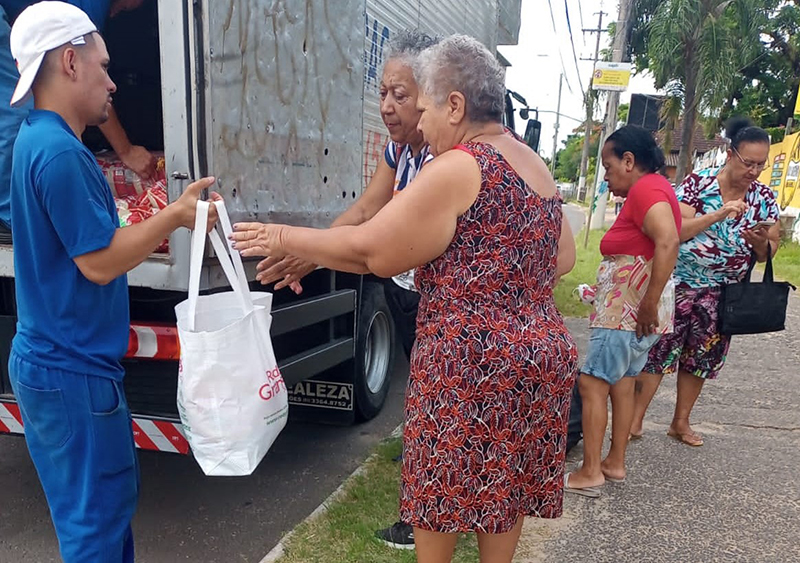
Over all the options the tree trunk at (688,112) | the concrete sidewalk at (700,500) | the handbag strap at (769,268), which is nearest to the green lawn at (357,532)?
the concrete sidewalk at (700,500)

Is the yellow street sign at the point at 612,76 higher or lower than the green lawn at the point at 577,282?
higher

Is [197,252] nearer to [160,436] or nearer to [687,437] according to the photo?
[160,436]

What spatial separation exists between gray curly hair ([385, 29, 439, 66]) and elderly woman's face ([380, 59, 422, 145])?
2 centimetres

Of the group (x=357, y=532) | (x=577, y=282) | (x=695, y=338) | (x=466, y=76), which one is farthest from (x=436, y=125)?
(x=577, y=282)

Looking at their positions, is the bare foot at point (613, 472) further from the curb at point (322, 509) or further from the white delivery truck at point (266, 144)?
the white delivery truck at point (266, 144)

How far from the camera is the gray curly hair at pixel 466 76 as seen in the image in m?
1.75

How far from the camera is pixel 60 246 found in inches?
67.6

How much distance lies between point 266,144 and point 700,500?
2672 mm

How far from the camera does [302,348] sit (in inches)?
130

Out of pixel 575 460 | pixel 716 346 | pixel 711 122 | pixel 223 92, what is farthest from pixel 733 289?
pixel 711 122

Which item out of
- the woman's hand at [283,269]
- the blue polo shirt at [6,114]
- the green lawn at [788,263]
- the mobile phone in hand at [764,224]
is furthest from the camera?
the green lawn at [788,263]

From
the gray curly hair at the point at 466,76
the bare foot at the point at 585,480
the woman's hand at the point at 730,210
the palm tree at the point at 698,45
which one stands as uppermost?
the palm tree at the point at 698,45

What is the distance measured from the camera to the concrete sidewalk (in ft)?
9.32

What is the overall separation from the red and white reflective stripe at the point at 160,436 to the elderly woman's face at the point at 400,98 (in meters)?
1.46
